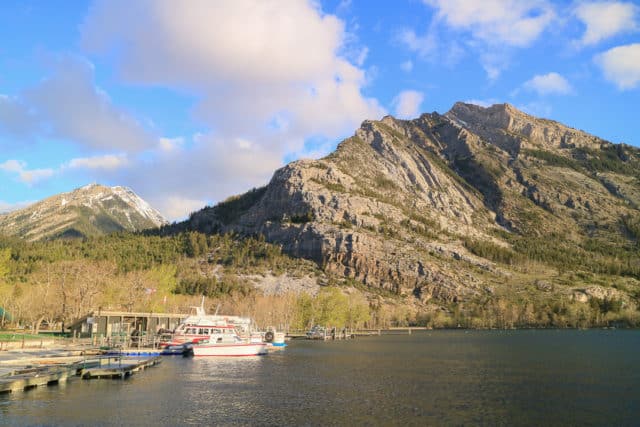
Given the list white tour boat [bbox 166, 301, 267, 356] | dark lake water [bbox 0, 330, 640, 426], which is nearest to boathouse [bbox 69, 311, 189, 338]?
white tour boat [bbox 166, 301, 267, 356]

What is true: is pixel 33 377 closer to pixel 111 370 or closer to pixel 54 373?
pixel 54 373

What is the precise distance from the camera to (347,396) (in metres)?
47.6

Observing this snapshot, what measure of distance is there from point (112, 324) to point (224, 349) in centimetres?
3524

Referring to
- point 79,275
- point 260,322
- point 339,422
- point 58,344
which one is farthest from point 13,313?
point 339,422

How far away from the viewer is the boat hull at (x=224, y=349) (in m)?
89.4

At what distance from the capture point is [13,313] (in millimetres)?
122812

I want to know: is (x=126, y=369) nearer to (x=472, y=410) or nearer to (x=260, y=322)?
(x=472, y=410)

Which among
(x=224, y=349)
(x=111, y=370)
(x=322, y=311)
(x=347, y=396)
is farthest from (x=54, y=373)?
(x=322, y=311)

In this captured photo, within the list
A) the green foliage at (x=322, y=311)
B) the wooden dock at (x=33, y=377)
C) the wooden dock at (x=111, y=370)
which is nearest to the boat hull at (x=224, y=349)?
the wooden dock at (x=111, y=370)

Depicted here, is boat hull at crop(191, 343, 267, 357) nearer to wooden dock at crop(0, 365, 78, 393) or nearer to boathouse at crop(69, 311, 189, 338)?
boathouse at crop(69, 311, 189, 338)

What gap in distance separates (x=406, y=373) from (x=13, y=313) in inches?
4132

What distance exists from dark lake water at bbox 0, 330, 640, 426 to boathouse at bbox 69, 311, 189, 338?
39.9 m

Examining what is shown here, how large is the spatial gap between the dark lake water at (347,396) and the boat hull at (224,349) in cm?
1549

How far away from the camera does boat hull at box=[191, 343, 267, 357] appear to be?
8936 centimetres
